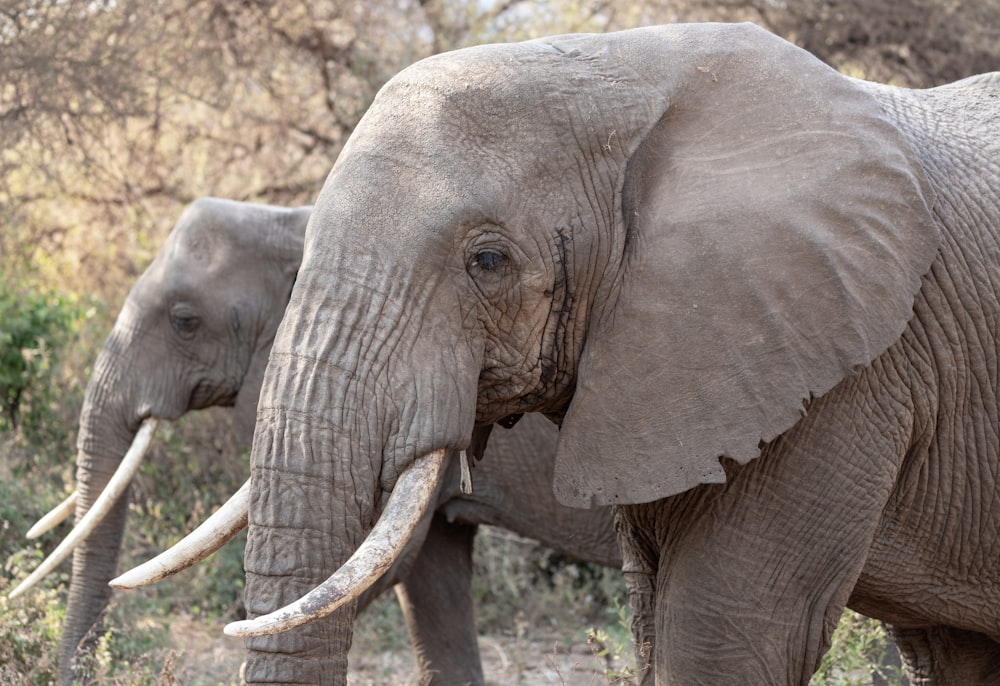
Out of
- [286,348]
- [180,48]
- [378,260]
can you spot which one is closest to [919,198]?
[378,260]

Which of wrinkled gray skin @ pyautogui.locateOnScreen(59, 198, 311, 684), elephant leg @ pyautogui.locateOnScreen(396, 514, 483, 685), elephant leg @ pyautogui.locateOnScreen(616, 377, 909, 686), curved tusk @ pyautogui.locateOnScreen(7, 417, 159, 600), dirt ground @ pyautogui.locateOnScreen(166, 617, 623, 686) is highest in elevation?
elephant leg @ pyautogui.locateOnScreen(616, 377, 909, 686)

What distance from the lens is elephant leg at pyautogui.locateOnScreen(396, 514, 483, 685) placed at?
5574mm

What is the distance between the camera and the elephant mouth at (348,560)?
2.36 meters

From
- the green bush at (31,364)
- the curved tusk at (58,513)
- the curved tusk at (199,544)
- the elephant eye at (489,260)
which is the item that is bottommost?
→ the green bush at (31,364)

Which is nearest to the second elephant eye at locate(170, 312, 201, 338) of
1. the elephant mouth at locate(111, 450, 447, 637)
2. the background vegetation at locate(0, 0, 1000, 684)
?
the background vegetation at locate(0, 0, 1000, 684)

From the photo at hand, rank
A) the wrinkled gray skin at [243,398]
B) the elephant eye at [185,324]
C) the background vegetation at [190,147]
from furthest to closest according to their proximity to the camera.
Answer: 1. the background vegetation at [190,147]
2. the elephant eye at [185,324]
3. the wrinkled gray skin at [243,398]

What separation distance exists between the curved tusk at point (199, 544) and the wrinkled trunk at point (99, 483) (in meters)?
2.64

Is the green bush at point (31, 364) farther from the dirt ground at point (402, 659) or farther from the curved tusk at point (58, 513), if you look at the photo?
the curved tusk at point (58, 513)

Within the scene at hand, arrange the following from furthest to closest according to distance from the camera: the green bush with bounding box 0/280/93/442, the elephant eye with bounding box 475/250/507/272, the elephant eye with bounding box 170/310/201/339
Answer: the green bush with bounding box 0/280/93/442, the elephant eye with bounding box 170/310/201/339, the elephant eye with bounding box 475/250/507/272

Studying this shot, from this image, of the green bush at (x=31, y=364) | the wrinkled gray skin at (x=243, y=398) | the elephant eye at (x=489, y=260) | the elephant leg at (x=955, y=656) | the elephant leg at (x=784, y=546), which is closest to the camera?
the elephant eye at (x=489, y=260)

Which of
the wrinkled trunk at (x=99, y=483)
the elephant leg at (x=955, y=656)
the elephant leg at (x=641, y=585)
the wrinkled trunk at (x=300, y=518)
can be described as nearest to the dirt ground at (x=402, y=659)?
the wrinkled trunk at (x=99, y=483)

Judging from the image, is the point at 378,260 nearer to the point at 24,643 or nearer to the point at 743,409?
the point at 743,409

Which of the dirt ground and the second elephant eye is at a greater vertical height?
the second elephant eye

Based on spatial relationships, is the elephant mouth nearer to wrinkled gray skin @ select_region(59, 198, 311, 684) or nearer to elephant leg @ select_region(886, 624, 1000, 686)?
elephant leg @ select_region(886, 624, 1000, 686)
